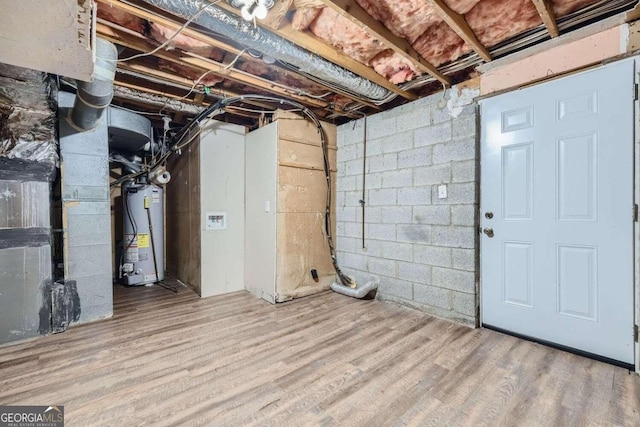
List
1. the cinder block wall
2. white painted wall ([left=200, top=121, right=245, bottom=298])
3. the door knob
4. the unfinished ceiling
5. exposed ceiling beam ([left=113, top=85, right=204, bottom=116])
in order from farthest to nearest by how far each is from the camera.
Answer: white painted wall ([left=200, top=121, right=245, bottom=298]) → exposed ceiling beam ([left=113, top=85, right=204, bottom=116]) → the cinder block wall → the door knob → the unfinished ceiling

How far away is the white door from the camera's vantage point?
1826 mm

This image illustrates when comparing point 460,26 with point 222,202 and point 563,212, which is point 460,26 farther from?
point 222,202

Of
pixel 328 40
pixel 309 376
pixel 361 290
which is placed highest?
pixel 328 40

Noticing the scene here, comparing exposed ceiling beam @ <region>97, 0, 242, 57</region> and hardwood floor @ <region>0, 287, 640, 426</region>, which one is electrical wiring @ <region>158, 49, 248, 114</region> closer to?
exposed ceiling beam @ <region>97, 0, 242, 57</region>

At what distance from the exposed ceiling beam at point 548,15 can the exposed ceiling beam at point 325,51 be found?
45.8 inches

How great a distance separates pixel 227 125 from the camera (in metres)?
3.54

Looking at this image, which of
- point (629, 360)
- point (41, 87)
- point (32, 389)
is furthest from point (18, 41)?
point (629, 360)

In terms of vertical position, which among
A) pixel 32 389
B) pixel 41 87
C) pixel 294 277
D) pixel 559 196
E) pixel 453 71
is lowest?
pixel 32 389

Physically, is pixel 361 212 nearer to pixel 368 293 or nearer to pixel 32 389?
pixel 368 293

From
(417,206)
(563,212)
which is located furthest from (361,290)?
(563,212)

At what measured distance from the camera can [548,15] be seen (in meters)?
1.71

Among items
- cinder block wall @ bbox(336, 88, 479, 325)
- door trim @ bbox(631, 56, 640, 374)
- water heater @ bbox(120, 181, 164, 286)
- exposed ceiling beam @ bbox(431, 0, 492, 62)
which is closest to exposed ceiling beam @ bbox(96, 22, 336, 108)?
cinder block wall @ bbox(336, 88, 479, 325)

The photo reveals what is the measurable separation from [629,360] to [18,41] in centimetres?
390

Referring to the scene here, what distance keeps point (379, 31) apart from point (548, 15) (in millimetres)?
1052
